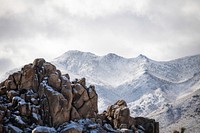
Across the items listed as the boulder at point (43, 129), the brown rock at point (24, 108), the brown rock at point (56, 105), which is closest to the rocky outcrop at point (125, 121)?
the brown rock at point (56, 105)

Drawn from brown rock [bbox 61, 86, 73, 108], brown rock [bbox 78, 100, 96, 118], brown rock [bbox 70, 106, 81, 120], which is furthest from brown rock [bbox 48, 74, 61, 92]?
brown rock [bbox 78, 100, 96, 118]

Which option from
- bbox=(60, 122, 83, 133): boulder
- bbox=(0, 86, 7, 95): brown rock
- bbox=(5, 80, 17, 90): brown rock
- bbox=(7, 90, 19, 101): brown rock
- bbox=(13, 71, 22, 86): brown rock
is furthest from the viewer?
bbox=(13, 71, 22, 86): brown rock

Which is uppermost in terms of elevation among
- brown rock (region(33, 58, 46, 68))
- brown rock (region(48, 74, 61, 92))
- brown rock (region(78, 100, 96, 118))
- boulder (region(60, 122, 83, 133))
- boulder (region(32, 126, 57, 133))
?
brown rock (region(33, 58, 46, 68))

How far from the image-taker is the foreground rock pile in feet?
493

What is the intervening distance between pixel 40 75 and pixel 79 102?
20184mm

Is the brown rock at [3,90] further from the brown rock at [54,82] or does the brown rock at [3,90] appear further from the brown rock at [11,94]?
the brown rock at [54,82]

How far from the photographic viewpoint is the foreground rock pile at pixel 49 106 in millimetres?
150375

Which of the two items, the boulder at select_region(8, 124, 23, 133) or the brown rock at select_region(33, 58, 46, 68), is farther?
the brown rock at select_region(33, 58, 46, 68)

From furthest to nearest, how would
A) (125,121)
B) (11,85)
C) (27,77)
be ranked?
(125,121)
(27,77)
(11,85)

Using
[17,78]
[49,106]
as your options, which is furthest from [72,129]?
[17,78]

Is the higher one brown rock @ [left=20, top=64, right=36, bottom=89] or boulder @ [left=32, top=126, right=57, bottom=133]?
brown rock @ [left=20, top=64, right=36, bottom=89]

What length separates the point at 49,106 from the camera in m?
156

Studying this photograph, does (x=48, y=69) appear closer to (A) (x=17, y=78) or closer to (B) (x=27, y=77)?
(B) (x=27, y=77)

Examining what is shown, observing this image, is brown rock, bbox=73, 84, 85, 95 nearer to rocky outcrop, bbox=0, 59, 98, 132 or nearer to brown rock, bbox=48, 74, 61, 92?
rocky outcrop, bbox=0, 59, 98, 132
